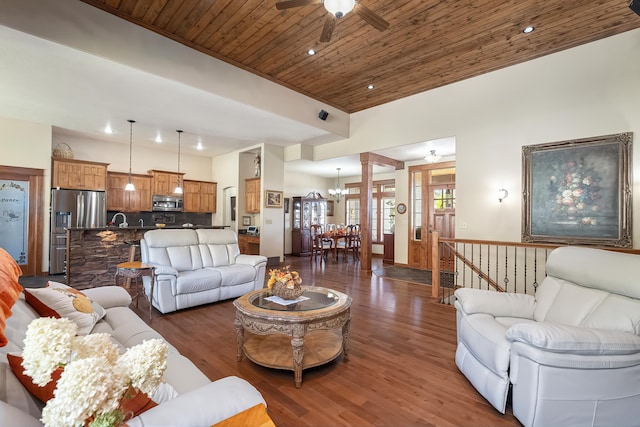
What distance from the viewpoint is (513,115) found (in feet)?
15.2

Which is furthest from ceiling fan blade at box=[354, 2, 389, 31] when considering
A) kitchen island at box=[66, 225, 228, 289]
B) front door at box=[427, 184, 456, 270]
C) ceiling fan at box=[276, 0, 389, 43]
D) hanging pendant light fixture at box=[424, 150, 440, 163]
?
kitchen island at box=[66, 225, 228, 289]

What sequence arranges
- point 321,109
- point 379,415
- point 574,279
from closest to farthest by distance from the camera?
1. point 379,415
2. point 574,279
3. point 321,109

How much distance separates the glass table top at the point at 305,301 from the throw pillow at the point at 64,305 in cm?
116

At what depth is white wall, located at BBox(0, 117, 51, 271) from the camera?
559 cm

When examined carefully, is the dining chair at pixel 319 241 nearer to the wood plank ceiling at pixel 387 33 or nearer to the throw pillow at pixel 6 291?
the wood plank ceiling at pixel 387 33

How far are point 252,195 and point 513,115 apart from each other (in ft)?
19.6

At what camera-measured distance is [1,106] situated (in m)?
5.00

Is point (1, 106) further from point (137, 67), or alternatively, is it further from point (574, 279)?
point (574, 279)

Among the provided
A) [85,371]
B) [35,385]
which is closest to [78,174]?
[35,385]

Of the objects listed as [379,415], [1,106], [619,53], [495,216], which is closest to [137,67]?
[1,106]

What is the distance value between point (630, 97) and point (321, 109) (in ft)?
15.4

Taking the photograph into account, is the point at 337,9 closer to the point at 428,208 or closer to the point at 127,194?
the point at 428,208

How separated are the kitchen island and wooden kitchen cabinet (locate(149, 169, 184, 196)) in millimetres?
2720

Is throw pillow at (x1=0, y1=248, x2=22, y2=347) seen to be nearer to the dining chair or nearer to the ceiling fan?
the ceiling fan
